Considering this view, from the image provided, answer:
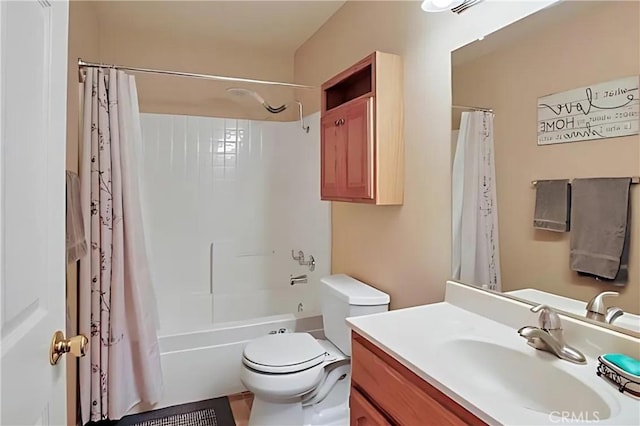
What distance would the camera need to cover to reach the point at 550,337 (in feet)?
3.56

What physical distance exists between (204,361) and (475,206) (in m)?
1.72

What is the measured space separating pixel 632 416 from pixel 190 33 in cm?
315

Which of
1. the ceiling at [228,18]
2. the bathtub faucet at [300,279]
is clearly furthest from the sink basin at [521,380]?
the ceiling at [228,18]

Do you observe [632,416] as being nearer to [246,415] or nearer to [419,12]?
[419,12]

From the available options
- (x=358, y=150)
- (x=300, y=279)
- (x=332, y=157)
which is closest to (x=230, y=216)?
(x=300, y=279)

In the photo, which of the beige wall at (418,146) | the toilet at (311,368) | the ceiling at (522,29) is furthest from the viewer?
the toilet at (311,368)

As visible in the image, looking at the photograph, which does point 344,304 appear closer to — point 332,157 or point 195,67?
point 332,157

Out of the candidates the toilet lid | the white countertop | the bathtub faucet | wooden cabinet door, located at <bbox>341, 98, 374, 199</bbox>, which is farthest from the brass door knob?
the bathtub faucet

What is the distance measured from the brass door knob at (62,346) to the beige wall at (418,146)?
4.33 ft

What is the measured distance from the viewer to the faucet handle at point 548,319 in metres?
1.12

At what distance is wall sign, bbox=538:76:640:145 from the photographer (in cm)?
103

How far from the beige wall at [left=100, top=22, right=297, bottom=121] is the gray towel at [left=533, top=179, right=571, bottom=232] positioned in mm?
2398

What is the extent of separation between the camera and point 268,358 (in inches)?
73.9

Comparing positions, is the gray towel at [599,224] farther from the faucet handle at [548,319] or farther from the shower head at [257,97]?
the shower head at [257,97]
